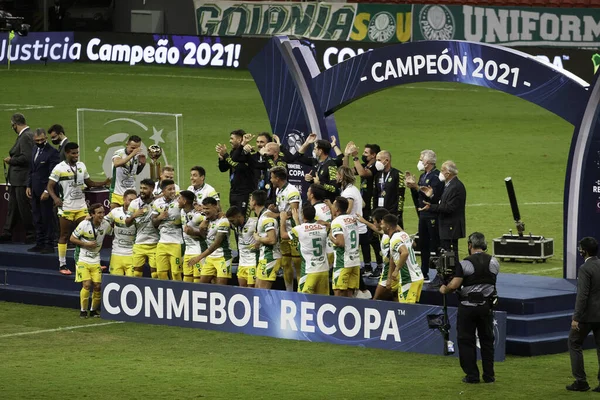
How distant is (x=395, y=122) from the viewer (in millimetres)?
37656

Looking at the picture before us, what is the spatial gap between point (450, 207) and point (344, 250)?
1.40m

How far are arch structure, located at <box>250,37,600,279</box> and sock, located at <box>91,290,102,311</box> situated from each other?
4024mm

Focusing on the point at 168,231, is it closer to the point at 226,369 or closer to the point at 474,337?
the point at 226,369

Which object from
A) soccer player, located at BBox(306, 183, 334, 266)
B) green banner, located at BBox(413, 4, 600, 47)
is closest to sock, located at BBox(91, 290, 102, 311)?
soccer player, located at BBox(306, 183, 334, 266)

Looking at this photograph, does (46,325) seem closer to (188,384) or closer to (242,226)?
(242,226)

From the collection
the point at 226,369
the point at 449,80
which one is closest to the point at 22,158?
the point at 449,80

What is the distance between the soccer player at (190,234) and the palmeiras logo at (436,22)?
94.3ft

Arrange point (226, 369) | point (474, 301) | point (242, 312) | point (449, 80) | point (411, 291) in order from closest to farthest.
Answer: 1. point (474, 301)
2. point (226, 369)
3. point (411, 291)
4. point (242, 312)
5. point (449, 80)

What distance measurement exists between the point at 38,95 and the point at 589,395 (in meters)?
29.8

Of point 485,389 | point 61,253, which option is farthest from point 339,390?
point 61,253

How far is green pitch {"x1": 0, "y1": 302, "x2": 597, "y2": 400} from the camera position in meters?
14.2

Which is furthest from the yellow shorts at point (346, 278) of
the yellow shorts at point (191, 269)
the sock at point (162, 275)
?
the sock at point (162, 275)

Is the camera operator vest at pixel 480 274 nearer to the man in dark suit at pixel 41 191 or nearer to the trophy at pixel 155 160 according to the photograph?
the trophy at pixel 155 160

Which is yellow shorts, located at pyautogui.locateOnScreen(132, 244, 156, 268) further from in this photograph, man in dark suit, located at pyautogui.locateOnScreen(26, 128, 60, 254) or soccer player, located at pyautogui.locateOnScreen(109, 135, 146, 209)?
man in dark suit, located at pyautogui.locateOnScreen(26, 128, 60, 254)
